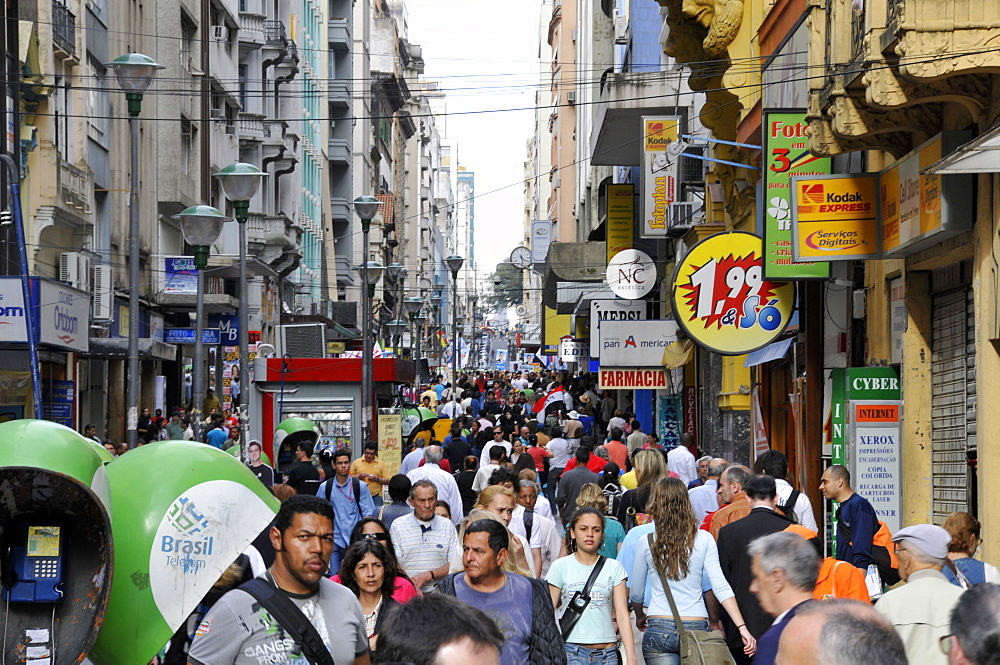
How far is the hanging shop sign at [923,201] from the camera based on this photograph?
12289 millimetres

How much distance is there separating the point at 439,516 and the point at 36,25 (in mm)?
20442

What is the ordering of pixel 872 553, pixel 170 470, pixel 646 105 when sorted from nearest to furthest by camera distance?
pixel 170 470
pixel 872 553
pixel 646 105

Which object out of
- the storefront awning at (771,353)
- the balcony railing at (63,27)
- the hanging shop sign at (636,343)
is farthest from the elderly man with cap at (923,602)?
the balcony railing at (63,27)

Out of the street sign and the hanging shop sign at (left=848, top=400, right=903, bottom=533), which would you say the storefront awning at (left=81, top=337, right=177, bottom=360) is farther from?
the hanging shop sign at (left=848, top=400, right=903, bottom=533)

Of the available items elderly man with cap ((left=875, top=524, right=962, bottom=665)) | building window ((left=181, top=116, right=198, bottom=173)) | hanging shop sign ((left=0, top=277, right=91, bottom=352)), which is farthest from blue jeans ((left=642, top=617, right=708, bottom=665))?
building window ((left=181, top=116, right=198, bottom=173))

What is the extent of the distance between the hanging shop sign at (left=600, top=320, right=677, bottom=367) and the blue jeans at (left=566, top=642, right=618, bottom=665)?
2146 centimetres

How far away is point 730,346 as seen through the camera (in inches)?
740

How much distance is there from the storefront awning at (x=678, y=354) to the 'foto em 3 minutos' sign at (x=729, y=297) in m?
8.83

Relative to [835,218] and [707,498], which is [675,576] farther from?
[835,218]

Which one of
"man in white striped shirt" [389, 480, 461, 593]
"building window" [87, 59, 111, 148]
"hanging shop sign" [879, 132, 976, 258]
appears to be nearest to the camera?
"man in white striped shirt" [389, 480, 461, 593]

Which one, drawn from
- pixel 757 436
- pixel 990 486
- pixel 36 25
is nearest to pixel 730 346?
pixel 757 436

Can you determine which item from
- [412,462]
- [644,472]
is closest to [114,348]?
[412,462]

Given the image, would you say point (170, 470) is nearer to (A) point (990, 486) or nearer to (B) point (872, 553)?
(B) point (872, 553)

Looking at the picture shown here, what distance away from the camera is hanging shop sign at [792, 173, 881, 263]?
47.8ft
